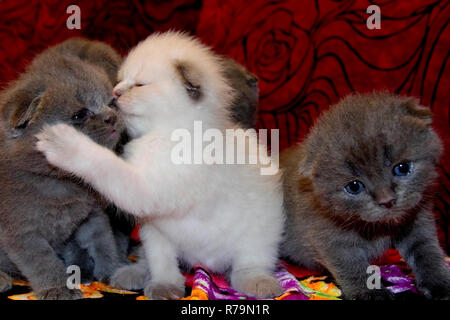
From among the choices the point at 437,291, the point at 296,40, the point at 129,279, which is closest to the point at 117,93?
the point at 129,279

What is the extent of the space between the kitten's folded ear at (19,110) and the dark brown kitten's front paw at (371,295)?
1.10m

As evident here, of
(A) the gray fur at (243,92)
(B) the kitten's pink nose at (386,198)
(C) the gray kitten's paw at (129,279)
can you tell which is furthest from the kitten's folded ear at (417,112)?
(C) the gray kitten's paw at (129,279)

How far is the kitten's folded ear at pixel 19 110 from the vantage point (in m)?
1.56

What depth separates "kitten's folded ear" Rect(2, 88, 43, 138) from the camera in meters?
1.56

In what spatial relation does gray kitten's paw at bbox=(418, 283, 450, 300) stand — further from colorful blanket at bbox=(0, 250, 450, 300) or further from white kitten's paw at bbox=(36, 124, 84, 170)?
white kitten's paw at bbox=(36, 124, 84, 170)

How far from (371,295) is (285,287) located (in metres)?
0.28

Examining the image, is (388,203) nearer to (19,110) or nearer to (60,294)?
(60,294)

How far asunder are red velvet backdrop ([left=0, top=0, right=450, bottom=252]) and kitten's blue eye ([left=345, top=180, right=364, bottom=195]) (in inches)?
26.5

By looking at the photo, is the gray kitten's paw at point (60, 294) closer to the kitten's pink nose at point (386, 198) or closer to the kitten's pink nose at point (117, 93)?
the kitten's pink nose at point (117, 93)

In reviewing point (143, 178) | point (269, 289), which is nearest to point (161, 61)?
point (143, 178)

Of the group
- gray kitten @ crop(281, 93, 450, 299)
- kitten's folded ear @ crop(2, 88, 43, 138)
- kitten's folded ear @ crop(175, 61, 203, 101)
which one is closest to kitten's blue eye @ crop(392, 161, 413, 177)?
gray kitten @ crop(281, 93, 450, 299)

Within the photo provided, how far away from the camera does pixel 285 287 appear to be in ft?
5.39

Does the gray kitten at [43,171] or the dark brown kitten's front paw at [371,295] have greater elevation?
the gray kitten at [43,171]
